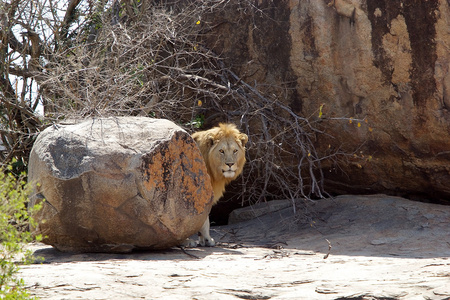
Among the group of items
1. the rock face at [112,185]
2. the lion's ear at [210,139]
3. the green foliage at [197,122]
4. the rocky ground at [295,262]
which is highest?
the green foliage at [197,122]

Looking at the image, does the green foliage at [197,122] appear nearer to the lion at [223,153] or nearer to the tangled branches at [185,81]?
the tangled branches at [185,81]

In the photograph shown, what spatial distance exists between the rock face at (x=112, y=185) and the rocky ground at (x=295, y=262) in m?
A: 0.26

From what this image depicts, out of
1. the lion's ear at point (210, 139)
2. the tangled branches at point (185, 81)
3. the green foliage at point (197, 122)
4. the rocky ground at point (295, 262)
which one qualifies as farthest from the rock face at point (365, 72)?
the lion's ear at point (210, 139)

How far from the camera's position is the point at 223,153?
7113 mm

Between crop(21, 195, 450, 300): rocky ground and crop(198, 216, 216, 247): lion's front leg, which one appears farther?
crop(198, 216, 216, 247): lion's front leg

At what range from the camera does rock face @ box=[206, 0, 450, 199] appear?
25.0ft

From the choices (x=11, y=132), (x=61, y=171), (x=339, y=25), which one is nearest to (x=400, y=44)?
(x=339, y=25)

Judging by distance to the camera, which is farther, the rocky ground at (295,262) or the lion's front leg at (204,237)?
the lion's front leg at (204,237)

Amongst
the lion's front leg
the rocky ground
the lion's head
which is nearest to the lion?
the lion's head

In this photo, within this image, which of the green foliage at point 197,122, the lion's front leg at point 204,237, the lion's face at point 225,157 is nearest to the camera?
the lion's front leg at point 204,237

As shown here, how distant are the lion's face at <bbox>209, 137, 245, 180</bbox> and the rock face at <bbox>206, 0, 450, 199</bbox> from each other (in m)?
1.91

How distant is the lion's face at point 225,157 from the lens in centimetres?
707

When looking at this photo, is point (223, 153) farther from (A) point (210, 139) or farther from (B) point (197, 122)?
(B) point (197, 122)

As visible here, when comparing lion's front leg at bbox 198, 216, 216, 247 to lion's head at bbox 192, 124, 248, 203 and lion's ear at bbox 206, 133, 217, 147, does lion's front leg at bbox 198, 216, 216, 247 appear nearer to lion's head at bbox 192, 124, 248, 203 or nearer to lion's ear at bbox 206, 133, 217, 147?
lion's head at bbox 192, 124, 248, 203
